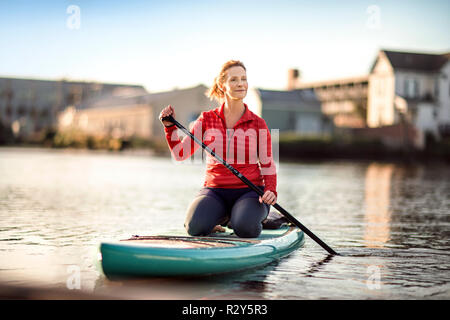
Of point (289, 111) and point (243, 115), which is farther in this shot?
point (289, 111)

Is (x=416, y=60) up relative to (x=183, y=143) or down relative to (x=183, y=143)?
up

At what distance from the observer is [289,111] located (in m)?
56.8

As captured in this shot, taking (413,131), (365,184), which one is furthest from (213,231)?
(413,131)

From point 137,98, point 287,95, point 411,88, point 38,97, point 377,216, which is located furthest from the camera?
point 38,97

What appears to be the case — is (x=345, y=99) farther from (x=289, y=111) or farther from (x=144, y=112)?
(x=144, y=112)

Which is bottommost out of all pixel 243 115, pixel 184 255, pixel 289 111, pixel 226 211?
pixel 184 255

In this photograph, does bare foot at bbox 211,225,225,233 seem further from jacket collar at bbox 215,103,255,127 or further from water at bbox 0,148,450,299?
jacket collar at bbox 215,103,255,127

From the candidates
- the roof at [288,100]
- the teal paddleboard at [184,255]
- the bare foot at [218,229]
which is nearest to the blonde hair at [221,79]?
the bare foot at [218,229]

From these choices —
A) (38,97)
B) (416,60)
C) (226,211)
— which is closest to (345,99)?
(416,60)

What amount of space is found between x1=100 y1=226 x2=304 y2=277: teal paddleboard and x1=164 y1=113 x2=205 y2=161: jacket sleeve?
84 cm

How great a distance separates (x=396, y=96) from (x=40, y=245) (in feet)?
159

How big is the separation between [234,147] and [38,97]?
88254 millimetres

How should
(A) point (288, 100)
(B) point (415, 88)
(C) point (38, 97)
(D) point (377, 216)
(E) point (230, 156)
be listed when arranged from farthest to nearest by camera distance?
1. (C) point (38, 97)
2. (A) point (288, 100)
3. (B) point (415, 88)
4. (D) point (377, 216)
5. (E) point (230, 156)
